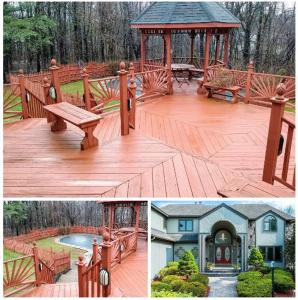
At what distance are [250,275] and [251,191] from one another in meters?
0.65

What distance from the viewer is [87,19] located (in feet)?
55.9

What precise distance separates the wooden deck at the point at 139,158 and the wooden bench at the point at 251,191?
0.04m

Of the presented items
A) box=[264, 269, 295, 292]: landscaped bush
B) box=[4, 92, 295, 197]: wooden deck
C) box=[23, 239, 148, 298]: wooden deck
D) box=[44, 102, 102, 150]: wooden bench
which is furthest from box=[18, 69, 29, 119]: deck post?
box=[264, 269, 295, 292]: landscaped bush

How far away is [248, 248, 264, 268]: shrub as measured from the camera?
278cm

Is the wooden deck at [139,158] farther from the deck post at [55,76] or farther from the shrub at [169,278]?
the shrub at [169,278]

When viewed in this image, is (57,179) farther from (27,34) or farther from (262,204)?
(27,34)

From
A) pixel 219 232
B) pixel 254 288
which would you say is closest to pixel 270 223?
pixel 219 232

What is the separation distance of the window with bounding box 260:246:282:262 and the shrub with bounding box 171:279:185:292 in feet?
2.18

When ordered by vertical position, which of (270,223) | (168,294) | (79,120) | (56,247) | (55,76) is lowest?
(56,247)

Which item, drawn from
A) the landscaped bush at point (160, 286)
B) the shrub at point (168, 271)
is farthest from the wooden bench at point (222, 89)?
the landscaped bush at point (160, 286)

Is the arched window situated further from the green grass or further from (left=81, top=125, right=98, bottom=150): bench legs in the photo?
the green grass

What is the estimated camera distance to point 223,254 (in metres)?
2.86

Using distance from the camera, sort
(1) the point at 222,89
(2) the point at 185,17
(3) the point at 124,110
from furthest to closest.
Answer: (2) the point at 185,17 → (1) the point at 222,89 → (3) the point at 124,110

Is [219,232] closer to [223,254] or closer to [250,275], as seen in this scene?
[223,254]
